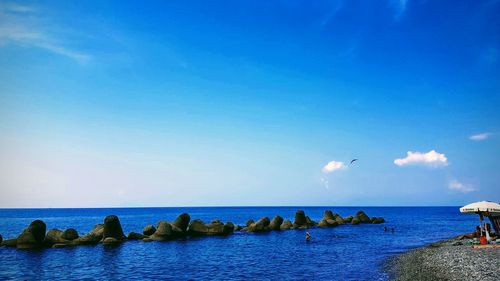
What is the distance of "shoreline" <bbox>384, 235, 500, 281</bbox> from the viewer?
23000mm

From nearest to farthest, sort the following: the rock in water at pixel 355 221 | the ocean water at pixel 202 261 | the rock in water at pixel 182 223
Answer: the ocean water at pixel 202 261
the rock in water at pixel 182 223
the rock in water at pixel 355 221

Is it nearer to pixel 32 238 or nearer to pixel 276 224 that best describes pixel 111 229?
pixel 32 238

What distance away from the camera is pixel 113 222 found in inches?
2000

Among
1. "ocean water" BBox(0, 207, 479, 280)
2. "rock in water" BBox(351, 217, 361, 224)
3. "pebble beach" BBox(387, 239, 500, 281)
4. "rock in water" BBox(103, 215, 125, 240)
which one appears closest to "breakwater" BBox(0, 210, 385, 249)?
"rock in water" BBox(103, 215, 125, 240)

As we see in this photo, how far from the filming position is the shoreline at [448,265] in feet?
75.5

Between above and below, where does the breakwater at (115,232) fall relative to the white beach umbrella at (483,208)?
below

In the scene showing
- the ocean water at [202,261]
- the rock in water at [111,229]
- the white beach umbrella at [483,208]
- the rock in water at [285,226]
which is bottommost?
the ocean water at [202,261]

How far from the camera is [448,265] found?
2669cm

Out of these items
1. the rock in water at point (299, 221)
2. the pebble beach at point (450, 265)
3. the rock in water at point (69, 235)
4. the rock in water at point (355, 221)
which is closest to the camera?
the pebble beach at point (450, 265)

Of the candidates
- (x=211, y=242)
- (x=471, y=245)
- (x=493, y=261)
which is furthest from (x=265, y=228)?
(x=493, y=261)

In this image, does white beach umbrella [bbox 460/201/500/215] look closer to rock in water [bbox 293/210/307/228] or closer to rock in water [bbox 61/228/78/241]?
rock in water [bbox 293/210/307/228]

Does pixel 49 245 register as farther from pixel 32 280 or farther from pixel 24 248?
pixel 32 280

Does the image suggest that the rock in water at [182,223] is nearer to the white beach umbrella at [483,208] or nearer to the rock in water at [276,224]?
the rock in water at [276,224]

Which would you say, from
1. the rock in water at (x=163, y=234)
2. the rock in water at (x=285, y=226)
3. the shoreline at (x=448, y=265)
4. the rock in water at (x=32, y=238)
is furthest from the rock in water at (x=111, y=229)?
the shoreline at (x=448, y=265)
